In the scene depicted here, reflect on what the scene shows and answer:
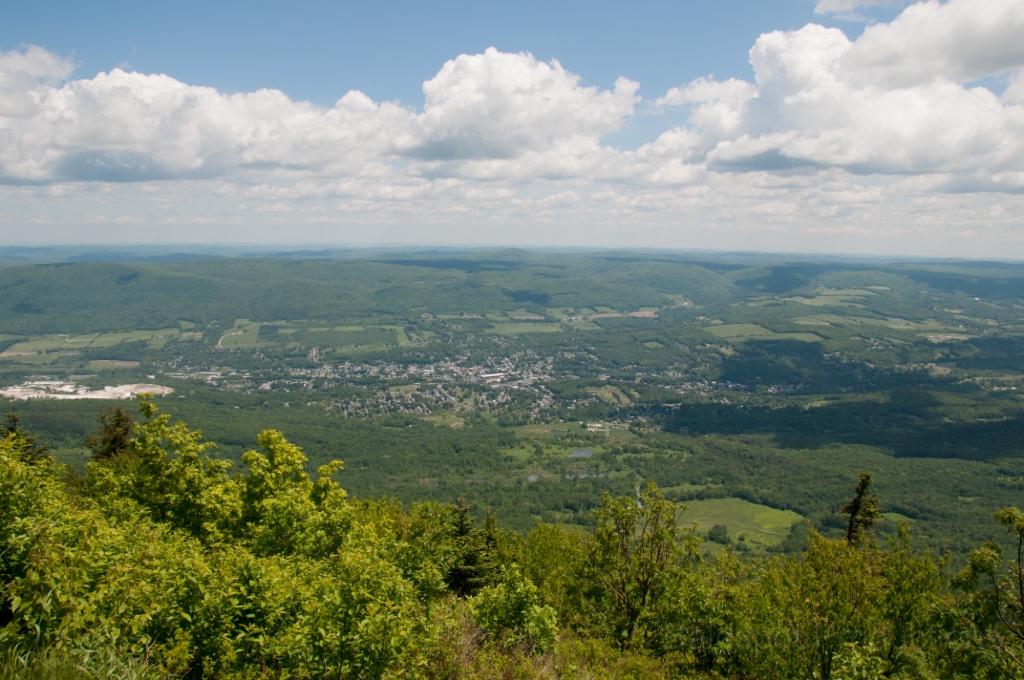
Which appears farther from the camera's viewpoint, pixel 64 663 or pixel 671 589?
pixel 671 589

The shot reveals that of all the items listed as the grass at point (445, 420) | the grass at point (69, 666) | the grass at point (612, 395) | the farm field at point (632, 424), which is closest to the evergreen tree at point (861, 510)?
the grass at point (69, 666)

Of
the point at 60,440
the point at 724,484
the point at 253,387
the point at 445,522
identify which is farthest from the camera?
the point at 253,387

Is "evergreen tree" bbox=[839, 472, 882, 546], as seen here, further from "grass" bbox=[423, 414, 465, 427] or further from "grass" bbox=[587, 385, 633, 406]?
"grass" bbox=[587, 385, 633, 406]

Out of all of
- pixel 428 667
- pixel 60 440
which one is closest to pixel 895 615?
pixel 428 667

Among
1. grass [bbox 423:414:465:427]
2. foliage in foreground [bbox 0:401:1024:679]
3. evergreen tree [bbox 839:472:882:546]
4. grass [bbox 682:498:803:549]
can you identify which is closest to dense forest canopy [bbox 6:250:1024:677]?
foliage in foreground [bbox 0:401:1024:679]

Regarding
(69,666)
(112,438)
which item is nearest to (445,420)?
(112,438)

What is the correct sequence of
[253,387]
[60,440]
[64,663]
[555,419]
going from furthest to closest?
1. [253,387]
2. [555,419]
3. [60,440]
4. [64,663]

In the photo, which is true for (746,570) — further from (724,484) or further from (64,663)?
(724,484)

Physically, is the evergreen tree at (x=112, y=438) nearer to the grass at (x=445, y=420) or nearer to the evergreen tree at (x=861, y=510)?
the evergreen tree at (x=861, y=510)
